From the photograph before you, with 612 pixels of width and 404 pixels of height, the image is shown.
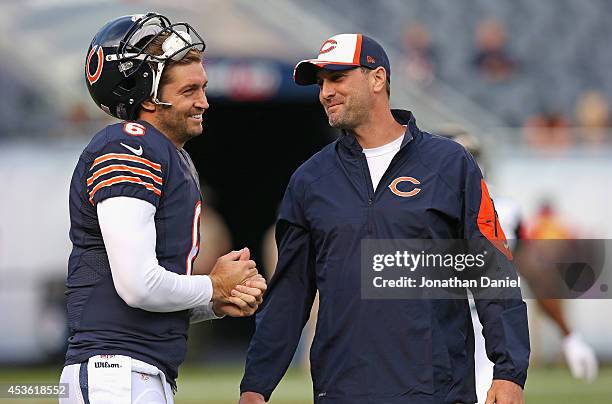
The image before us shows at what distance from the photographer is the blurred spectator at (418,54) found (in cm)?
1736

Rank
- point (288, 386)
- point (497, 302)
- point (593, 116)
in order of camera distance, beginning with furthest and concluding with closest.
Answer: point (593, 116)
point (288, 386)
point (497, 302)

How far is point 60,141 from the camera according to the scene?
14.3 metres

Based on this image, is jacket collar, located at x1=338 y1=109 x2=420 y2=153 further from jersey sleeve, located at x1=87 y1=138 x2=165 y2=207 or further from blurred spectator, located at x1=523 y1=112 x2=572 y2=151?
blurred spectator, located at x1=523 y1=112 x2=572 y2=151

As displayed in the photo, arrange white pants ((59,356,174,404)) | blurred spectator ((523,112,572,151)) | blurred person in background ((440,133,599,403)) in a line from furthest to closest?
blurred spectator ((523,112,572,151))
blurred person in background ((440,133,599,403))
white pants ((59,356,174,404))

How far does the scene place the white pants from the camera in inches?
153

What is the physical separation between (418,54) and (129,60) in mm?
13820

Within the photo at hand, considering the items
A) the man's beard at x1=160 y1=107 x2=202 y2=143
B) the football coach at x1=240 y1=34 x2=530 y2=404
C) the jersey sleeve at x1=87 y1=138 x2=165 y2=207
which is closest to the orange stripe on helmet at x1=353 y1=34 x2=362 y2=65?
the football coach at x1=240 y1=34 x2=530 y2=404

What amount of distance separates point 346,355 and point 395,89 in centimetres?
996

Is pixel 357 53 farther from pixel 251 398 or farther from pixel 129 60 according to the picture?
pixel 251 398

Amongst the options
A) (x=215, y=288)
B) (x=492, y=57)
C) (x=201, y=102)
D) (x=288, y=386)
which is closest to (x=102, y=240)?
(x=215, y=288)

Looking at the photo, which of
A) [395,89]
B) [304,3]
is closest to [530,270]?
[395,89]

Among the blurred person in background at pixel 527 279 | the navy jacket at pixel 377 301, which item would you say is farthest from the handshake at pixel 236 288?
the blurred person in background at pixel 527 279

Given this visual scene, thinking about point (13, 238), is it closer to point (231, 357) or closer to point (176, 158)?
point (231, 357)

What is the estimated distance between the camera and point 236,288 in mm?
4230
